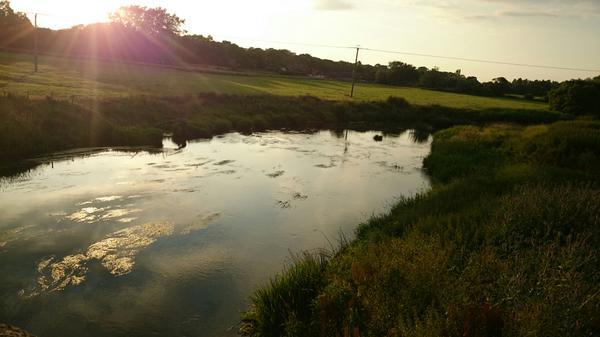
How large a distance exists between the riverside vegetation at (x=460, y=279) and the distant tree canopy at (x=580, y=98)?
61.8 metres

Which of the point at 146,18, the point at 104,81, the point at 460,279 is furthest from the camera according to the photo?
the point at 146,18

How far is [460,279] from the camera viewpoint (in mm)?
7719

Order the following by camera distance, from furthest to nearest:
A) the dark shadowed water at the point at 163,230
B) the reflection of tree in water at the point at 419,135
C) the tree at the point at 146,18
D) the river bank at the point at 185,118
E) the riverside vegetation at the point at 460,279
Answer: the tree at the point at 146,18, the reflection of tree in water at the point at 419,135, the river bank at the point at 185,118, the dark shadowed water at the point at 163,230, the riverside vegetation at the point at 460,279

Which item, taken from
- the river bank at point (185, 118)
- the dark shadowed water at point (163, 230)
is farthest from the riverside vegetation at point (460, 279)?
the river bank at point (185, 118)

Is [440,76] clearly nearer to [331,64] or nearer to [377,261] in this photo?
[331,64]

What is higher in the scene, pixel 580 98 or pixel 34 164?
pixel 580 98

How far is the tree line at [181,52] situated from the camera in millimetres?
73312

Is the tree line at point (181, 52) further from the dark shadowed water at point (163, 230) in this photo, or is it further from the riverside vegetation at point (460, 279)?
the riverside vegetation at point (460, 279)

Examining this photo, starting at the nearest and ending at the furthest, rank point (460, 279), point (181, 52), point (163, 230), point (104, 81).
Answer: point (460, 279) < point (163, 230) < point (104, 81) < point (181, 52)

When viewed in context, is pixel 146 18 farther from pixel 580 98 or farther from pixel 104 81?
pixel 580 98

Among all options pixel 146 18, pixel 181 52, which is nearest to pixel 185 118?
pixel 181 52

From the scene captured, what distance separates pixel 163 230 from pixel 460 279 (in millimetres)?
11029

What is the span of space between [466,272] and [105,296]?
8.67m

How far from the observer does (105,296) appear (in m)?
10.7
